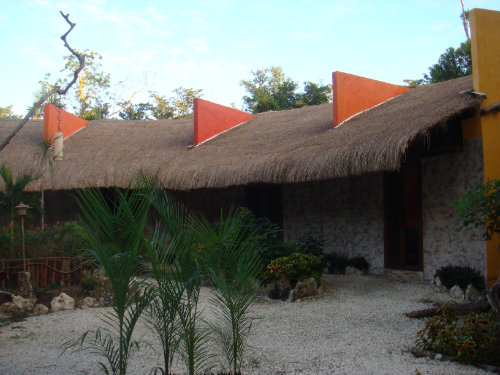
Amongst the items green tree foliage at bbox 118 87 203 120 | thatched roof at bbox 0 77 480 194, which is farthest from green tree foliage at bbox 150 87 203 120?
thatched roof at bbox 0 77 480 194

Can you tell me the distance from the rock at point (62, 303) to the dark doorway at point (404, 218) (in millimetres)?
4936

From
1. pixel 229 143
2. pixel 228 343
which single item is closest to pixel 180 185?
pixel 229 143

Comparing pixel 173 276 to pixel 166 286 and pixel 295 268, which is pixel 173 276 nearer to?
pixel 166 286

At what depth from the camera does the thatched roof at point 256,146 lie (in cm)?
643

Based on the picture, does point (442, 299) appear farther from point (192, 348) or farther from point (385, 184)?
point (192, 348)

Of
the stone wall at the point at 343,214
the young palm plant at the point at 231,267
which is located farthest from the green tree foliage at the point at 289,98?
the young palm plant at the point at 231,267

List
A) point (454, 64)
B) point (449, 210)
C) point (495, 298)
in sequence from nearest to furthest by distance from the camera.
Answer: point (495, 298), point (449, 210), point (454, 64)

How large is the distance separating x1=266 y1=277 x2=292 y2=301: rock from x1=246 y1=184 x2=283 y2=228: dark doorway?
→ 345cm

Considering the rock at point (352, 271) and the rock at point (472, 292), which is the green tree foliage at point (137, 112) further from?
the rock at point (472, 292)

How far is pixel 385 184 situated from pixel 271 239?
7.59 ft

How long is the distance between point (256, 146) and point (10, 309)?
544cm

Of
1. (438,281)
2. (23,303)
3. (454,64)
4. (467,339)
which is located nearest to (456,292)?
(438,281)

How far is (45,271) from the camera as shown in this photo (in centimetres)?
643

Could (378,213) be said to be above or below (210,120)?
below
